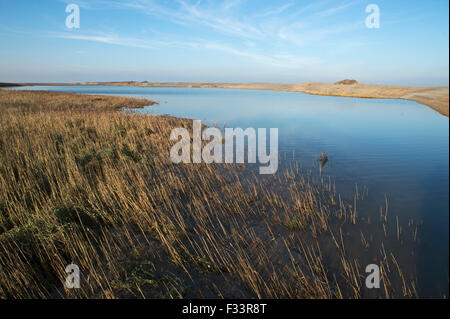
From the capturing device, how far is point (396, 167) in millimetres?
7590

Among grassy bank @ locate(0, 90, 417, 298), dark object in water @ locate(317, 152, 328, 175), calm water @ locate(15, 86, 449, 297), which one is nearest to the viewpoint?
grassy bank @ locate(0, 90, 417, 298)

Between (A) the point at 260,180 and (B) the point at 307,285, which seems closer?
(B) the point at 307,285

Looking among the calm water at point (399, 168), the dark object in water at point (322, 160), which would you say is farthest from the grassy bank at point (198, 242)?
the dark object in water at point (322, 160)

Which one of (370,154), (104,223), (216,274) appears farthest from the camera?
(370,154)

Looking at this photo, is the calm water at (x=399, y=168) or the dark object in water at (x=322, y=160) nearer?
the calm water at (x=399, y=168)

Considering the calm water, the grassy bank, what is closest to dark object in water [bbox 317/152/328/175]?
the calm water

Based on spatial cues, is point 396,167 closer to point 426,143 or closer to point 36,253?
point 426,143

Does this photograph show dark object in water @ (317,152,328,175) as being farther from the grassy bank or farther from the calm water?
the grassy bank

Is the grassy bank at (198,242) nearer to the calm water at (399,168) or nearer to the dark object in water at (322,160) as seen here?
the calm water at (399,168)

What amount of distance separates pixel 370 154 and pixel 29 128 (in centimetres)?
1624

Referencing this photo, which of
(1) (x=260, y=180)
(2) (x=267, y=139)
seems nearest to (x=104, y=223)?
(1) (x=260, y=180)

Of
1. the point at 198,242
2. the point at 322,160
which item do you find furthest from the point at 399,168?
the point at 198,242

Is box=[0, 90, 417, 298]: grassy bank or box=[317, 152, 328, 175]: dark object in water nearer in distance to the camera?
box=[0, 90, 417, 298]: grassy bank

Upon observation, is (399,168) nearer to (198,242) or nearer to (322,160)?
(322,160)
